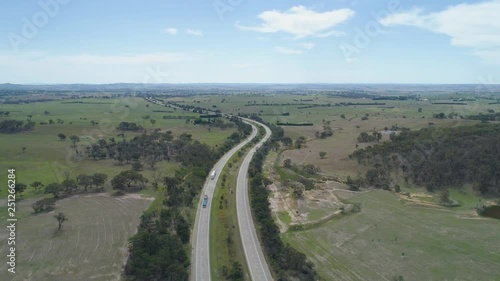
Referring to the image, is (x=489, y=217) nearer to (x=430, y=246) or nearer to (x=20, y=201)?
(x=430, y=246)

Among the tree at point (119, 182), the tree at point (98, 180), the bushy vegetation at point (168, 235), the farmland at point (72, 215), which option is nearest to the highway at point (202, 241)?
the bushy vegetation at point (168, 235)

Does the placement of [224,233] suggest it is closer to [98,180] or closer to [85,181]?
[98,180]

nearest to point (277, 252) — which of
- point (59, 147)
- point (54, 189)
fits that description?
point (54, 189)

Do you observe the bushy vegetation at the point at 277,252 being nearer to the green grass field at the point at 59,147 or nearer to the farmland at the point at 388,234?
the farmland at the point at 388,234

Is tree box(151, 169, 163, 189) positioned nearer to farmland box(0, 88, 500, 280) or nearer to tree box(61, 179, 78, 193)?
farmland box(0, 88, 500, 280)

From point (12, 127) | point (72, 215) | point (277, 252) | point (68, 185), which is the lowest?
point (72, 215)

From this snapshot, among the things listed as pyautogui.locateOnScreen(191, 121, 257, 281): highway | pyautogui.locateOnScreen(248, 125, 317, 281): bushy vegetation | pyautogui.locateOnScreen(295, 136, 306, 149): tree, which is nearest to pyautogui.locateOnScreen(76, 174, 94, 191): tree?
pyautogui.locateOnScreen(191, 121, 257, 281): highway
